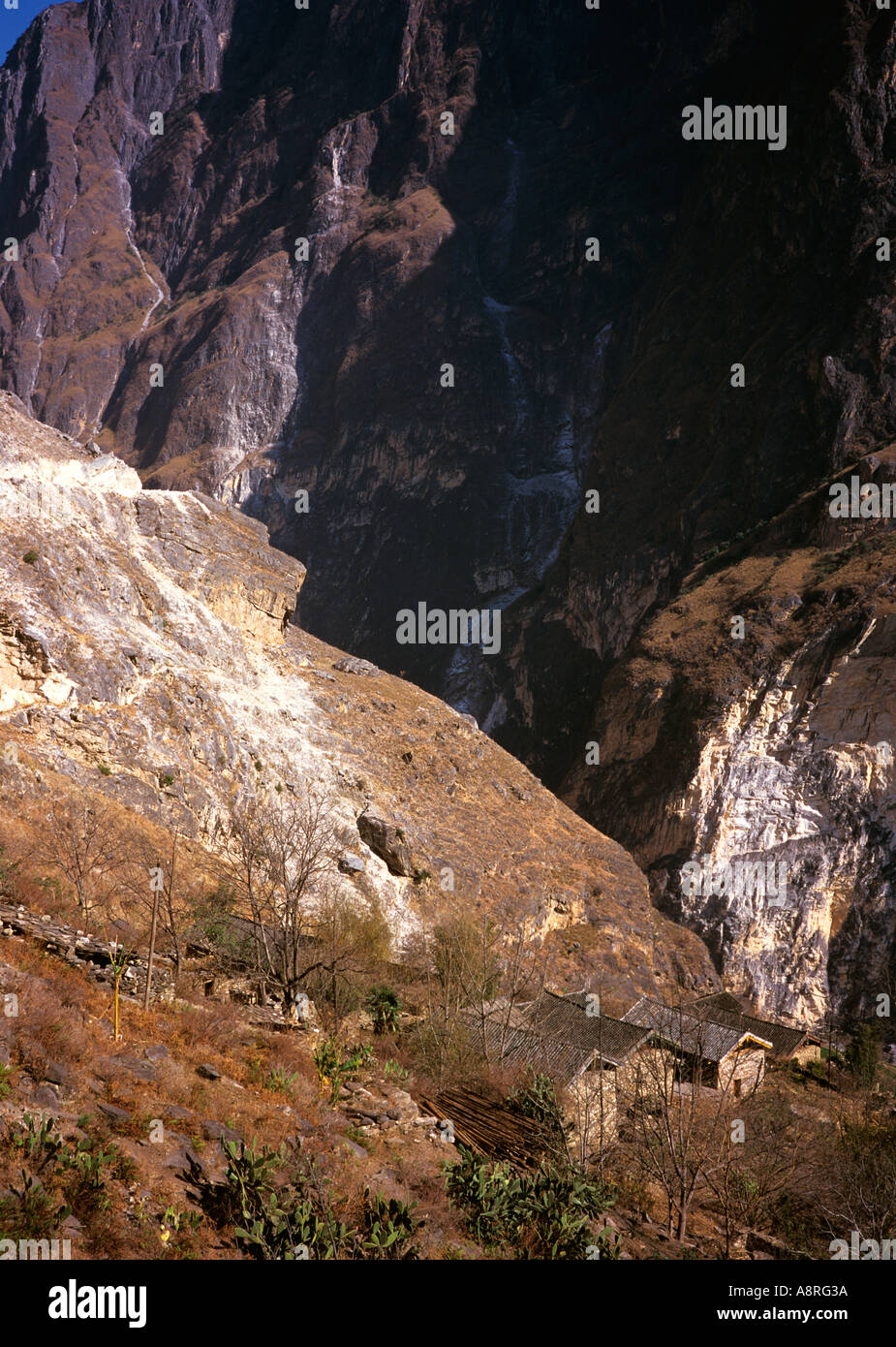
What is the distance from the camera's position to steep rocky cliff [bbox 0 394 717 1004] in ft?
84.7

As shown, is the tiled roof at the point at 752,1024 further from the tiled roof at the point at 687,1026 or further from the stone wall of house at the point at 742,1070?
the tiled roof at the point at 687,1026

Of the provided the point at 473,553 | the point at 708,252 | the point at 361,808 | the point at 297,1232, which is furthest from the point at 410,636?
the point at 297,1232

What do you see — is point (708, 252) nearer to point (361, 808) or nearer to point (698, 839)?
point (698, 839)

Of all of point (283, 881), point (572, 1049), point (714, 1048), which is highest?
point (283, 881)

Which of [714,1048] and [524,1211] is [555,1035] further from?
[524,1211]

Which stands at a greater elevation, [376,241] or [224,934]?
[376,241]

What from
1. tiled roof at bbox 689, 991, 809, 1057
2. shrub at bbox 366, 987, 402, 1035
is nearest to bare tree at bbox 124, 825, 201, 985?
shrub at bbox 366, 987, 402, 1035

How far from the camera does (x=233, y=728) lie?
99.0 feet

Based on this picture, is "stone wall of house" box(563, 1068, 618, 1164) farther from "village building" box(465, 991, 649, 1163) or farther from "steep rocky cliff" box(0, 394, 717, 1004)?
"steep rocky cliff" box(0, 394, 717, 1004)

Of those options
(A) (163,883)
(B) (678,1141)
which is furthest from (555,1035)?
(A) (163,883)

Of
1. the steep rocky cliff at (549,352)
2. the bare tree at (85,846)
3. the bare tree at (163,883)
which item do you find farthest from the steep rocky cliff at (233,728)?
the steep rocky cliff at (549,352)
